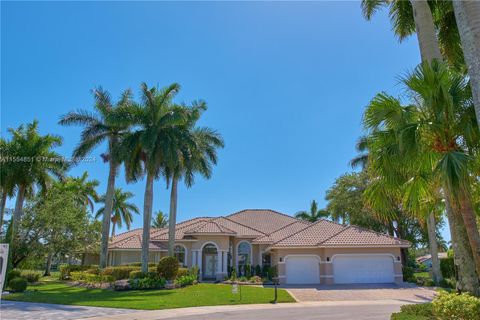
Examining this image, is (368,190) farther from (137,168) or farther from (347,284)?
(137,168)

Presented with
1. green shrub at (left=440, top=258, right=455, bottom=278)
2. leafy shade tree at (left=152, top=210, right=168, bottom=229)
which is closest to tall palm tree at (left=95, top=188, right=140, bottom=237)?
leafy shade tree at (left=152, top=210, right=168, bottom=229)

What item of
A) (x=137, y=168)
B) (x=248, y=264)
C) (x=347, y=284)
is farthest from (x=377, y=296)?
(x=137, y=168)

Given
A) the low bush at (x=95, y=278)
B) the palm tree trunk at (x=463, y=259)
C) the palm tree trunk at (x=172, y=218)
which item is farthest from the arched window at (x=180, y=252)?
the palm tree trunk at (x=463, y=259)

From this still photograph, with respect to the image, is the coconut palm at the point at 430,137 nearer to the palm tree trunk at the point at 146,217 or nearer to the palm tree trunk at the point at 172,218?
the palm tree trunk at the point at 146,217

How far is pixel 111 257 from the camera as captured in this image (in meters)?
36.3

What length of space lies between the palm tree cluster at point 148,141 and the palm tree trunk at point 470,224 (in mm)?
21533

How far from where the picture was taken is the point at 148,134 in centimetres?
2755

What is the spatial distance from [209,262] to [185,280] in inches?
280

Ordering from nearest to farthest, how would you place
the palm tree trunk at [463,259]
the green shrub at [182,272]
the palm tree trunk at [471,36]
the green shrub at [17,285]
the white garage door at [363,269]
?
the palm tree trunk at [471,36], the palm tree trunk at [463,259], the green shrub at [17,285], the green shrub at [182,272], the white garage door at [363,269]

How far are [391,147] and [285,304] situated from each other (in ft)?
41.9

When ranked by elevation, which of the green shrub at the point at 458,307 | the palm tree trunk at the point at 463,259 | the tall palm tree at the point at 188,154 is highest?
the tall palm tree at the point at 188,154

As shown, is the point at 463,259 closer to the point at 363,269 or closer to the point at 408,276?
the point at 363,269

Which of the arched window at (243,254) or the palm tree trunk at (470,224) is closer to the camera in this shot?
the palm tree trunk at (470,224)

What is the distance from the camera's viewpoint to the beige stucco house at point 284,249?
28.6m
